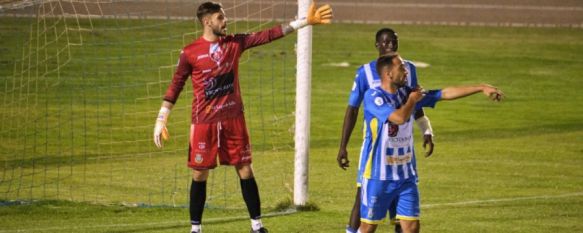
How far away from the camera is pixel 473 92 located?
351 inches

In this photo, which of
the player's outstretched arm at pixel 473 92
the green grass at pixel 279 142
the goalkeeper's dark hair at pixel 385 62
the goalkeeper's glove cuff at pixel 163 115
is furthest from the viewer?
the green grass at pixel 279 142

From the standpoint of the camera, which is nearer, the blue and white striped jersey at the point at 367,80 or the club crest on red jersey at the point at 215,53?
the blue and white striped jersey at the point at 367,80

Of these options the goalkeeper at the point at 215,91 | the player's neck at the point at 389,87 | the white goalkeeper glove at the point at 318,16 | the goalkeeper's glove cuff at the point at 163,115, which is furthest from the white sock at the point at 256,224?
the player's neck at the point at 389,87

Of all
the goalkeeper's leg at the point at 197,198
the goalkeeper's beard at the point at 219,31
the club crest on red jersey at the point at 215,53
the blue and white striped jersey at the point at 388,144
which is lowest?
the goalkeeper's leg at the point at 197,198

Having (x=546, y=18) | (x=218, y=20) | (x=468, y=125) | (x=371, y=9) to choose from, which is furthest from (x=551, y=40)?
(x=218, y=20)

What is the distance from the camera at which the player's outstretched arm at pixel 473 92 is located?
29.0 ft

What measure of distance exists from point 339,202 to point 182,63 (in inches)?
148

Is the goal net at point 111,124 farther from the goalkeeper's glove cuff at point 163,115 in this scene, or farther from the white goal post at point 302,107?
the goalkeeper's glove cuff at point 163,115

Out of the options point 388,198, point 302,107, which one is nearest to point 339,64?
point 302,107

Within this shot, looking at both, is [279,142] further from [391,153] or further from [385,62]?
[385,62]

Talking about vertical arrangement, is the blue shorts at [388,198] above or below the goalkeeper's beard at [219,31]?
below

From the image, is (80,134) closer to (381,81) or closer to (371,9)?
(381,81)

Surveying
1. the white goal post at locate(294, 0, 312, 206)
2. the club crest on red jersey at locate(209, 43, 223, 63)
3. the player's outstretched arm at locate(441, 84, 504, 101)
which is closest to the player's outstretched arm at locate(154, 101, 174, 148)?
the club crest on red jersey at locate(209, 43, 223, 63)

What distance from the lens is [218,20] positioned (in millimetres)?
10781
